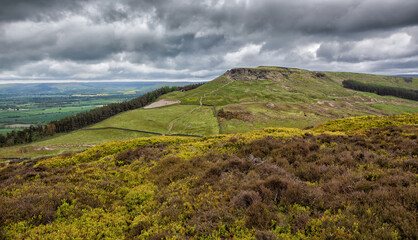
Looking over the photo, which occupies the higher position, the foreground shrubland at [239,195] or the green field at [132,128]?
the foreground shrubland at [239,195]

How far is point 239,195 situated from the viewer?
856 cm

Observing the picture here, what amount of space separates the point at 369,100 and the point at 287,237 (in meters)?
219

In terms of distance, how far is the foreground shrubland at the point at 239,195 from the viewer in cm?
659

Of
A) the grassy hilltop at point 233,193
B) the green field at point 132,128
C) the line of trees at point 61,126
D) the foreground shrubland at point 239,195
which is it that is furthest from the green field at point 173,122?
the foreground shrubland at point 239,195

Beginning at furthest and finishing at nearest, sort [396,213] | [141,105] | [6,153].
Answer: [141,105]
[6,153]
[396,213]

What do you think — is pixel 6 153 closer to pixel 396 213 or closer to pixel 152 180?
pixel 152 180

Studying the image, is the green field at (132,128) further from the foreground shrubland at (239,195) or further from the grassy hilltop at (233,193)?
the foreground shrubland at (239,195)

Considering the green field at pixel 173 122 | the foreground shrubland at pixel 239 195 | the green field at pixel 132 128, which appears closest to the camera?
the foreground shrubland at pixel 239 195

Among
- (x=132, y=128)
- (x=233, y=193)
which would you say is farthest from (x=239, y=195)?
(x=132, y=128)

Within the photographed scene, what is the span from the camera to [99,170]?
13.8 metres

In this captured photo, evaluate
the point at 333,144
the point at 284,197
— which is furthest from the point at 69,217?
the point at 333,144

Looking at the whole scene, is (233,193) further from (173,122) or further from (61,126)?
(61,126)

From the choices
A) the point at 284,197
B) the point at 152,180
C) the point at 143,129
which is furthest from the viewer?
the point at 143,129

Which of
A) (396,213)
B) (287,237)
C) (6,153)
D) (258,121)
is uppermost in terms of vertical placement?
(396,213)
